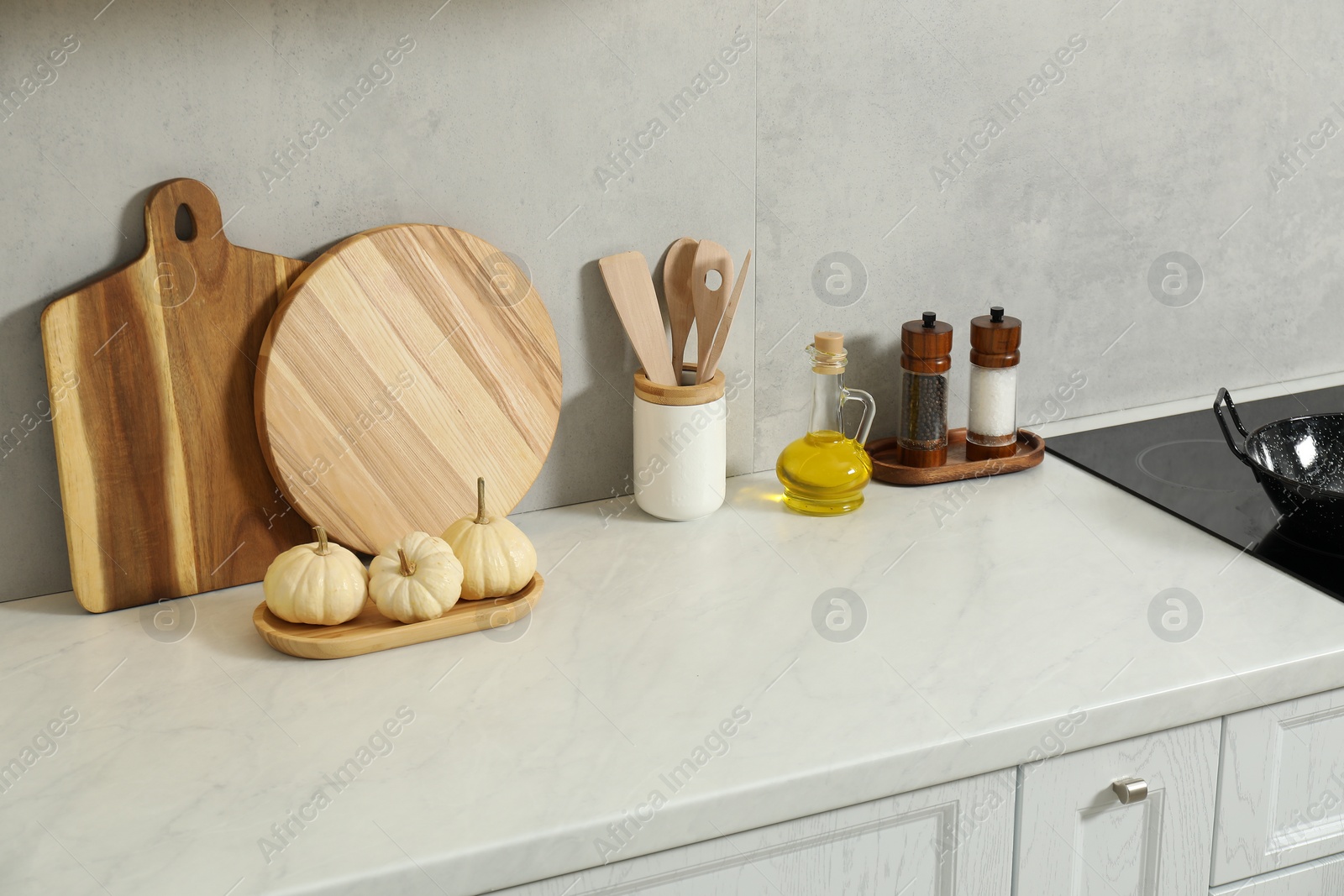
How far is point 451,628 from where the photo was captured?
1.07m

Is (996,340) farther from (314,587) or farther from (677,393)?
(314,587)

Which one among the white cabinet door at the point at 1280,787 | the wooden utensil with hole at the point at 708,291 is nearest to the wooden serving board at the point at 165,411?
the wooden utensil with hole at the point at 708,291

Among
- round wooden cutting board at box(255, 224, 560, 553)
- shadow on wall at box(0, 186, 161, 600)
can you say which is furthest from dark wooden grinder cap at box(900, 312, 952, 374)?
shadow on wall at box(0, 186, 161, 600)

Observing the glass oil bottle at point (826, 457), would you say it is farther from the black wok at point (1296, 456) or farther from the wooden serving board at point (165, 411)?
the wooden serving board at point (165, 411)

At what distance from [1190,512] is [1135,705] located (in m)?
0.42

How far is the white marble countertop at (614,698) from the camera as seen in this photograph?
32.1 inches

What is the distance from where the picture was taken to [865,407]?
55.9 inches

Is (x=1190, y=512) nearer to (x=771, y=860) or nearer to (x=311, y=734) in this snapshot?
(x=771, y=860)

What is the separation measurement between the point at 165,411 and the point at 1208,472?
120cm

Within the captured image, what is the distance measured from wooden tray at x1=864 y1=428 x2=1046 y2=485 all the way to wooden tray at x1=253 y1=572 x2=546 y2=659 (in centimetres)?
51

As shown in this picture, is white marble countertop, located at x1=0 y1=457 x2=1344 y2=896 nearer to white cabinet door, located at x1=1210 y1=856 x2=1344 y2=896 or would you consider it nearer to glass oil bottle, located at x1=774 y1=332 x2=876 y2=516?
glass oil bottle, located at x1=774 y1=332 x2=876 y2=516

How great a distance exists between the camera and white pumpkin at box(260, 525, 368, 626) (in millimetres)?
1034

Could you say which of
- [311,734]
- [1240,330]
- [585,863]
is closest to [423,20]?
[311,734]

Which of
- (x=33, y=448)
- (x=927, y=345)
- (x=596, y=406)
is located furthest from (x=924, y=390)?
(x=33, y=448)
